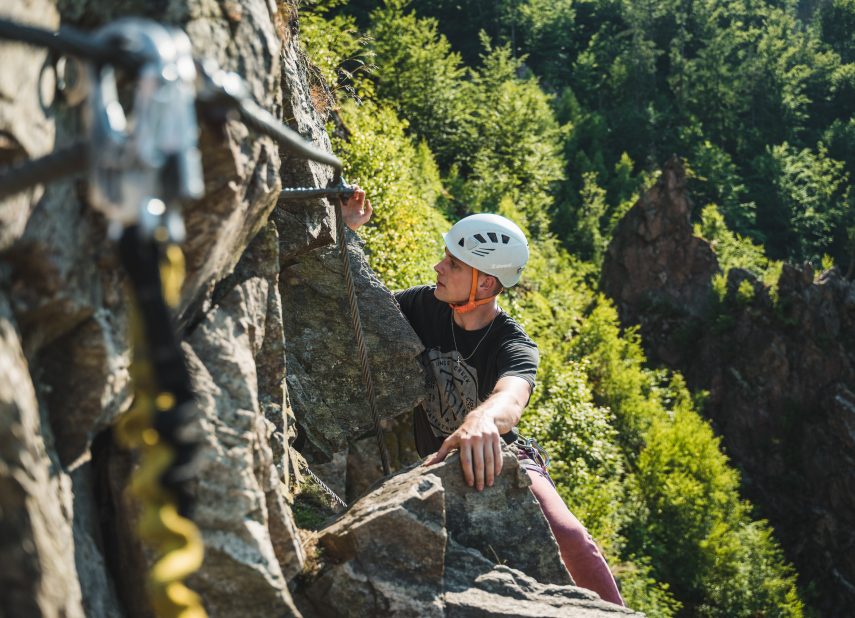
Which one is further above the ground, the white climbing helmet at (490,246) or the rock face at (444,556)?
the white climbing helmet at (490,246)

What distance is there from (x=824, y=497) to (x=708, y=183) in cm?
4075

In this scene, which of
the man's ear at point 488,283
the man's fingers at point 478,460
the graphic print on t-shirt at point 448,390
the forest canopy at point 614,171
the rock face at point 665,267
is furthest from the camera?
the rock face at point 665,267

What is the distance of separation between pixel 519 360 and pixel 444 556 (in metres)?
1.69

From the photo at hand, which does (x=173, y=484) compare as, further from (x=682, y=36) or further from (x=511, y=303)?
(x=682, y=36)

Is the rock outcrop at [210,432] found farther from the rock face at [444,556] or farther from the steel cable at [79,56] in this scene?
the steel cable at [79,56]

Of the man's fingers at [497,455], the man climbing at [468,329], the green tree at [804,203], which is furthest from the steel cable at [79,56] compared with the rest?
the green tree at [804,203]

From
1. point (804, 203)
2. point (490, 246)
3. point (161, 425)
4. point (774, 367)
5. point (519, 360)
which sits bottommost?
point (161, 425)

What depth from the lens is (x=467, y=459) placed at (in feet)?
11.6

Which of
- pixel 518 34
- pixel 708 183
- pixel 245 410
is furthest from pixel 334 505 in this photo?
pixel 518 34

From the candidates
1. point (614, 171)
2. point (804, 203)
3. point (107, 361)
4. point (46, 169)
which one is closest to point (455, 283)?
point (107, 361)

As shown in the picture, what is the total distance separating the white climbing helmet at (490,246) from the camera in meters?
5.12

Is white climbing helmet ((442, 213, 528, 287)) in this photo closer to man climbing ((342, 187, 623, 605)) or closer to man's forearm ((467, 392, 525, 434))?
man climbing ((342, 187, 623, 605))

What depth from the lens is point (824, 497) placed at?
1240 inches

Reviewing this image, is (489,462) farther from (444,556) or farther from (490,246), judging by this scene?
(490,246)
